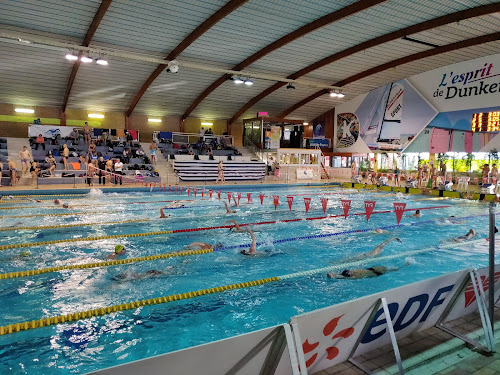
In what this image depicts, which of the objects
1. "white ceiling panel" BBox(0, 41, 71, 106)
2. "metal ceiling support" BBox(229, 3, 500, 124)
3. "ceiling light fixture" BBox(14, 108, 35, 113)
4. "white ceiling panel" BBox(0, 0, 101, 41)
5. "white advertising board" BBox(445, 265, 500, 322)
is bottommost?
"white advertising board" BBox(445, 265, 500, 322)

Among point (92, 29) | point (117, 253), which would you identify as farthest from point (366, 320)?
point (92, 29)

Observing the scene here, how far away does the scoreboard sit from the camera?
1356cm

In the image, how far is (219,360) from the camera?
1659 millimetres

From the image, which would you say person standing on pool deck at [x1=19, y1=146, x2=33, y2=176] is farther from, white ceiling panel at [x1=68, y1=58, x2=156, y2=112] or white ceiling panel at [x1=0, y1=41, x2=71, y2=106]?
white ceiling panel at [x1=68, y1=58, x2=156, y2=112]

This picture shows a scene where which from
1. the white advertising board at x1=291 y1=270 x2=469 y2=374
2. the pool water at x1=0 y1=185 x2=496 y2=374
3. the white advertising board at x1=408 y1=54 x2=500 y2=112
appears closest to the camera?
the white advertising board at x1=291 y1=270 x2=469 y2=374

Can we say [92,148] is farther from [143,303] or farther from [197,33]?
[143,303]

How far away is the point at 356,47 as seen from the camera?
1636cm

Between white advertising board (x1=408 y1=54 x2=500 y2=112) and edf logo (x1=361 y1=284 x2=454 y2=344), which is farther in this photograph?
white advertising board (x1=408 y1=54 x2=500 y2=112)

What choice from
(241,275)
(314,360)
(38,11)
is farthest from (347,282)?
(38,11)

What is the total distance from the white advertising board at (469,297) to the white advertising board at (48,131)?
20033mm

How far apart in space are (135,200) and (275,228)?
5.81 m

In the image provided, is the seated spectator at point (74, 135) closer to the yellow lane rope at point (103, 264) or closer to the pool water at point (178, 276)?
the pool water at point (178, 276)

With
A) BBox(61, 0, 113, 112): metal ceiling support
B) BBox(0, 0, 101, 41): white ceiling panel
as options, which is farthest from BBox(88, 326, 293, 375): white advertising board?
BBox(0, 0, 101, 41): white ceiling panel

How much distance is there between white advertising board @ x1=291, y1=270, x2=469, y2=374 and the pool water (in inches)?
50.1
